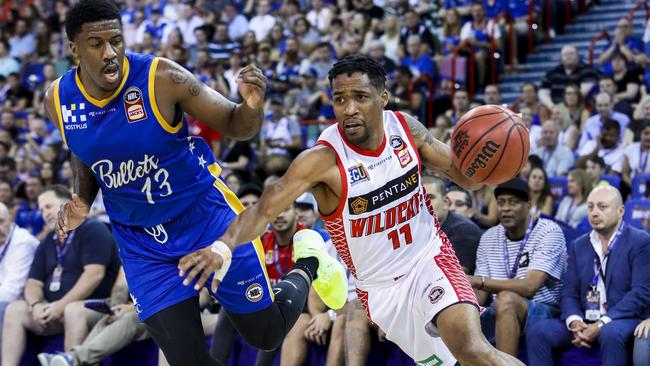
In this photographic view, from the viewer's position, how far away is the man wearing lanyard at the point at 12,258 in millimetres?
9414

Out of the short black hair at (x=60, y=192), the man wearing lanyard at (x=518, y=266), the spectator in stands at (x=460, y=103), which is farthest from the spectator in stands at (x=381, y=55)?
the man wearing lanyard at (x=518, y=266)

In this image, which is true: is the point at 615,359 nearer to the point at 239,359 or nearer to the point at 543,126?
the point at 239,359

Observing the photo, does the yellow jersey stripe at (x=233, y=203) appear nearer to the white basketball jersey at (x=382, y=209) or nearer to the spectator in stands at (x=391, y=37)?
the white basketball jersey at (x=382, y=209)

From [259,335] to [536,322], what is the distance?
2854mm

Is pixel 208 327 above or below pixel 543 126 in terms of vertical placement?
below

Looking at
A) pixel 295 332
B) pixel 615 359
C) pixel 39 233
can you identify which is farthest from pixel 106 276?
pixel 615 359

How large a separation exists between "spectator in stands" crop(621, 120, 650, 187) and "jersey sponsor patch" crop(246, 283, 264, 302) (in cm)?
622

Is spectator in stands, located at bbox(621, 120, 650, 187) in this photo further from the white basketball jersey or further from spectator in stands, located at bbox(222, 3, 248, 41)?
spectator in stands, located at bbox(222, 3, 248, 41)

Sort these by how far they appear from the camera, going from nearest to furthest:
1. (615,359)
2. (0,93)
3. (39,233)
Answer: (615,359) → (39,233) → (0,93)

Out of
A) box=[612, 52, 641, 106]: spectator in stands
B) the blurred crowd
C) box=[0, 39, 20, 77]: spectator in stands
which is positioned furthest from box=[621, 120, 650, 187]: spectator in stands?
box=[0, 39, 20, 77]: spectator in stands

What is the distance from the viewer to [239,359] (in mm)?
8594

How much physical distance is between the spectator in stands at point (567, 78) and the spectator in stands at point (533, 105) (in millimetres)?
193

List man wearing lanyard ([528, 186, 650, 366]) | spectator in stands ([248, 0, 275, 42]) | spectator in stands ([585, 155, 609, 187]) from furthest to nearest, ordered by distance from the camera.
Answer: spectator in stands ([248, 0, 275, 42]) → spectator in stands ([585, 155, 609, 187]) → man wearing lanyard ([528, 186, 650, 366])

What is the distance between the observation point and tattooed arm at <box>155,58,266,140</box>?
510 cm
